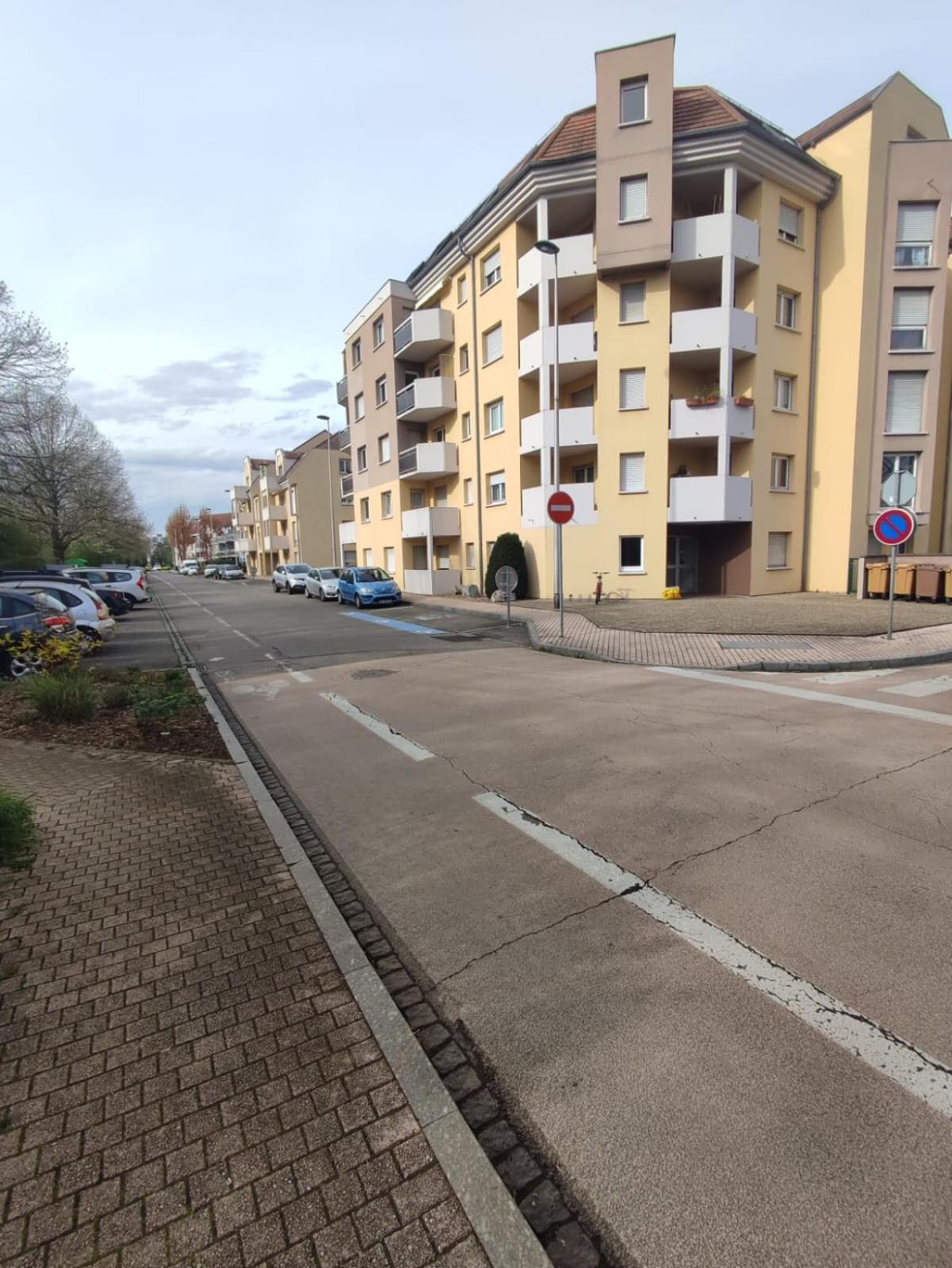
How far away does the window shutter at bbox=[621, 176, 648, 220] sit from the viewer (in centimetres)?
1845

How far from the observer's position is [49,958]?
3.05 m

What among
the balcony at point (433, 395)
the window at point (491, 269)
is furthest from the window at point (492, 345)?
the balcony at point (433, 395)

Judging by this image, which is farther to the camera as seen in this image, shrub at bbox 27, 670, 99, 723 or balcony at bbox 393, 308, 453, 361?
balcony at bbox 393, 308, 453, 361

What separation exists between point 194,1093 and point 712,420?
67.5 feet

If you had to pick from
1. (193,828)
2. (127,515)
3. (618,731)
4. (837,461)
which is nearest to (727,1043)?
(193,828)

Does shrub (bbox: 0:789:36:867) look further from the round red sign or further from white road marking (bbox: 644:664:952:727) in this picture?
the round red sign

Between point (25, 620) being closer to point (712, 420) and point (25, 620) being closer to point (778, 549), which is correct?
point (712, 420)

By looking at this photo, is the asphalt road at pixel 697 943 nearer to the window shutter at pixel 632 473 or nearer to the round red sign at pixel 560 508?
the round red sign at pixel 560 508

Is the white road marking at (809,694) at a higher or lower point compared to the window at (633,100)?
lower

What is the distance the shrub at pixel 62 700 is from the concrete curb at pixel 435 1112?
5394 millimetres

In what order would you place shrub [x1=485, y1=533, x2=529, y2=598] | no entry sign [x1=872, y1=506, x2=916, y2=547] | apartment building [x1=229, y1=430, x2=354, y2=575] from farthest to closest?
apartment building [x1=229, y1=430, x2=354, y2=575] → shrub [x1=485, y1=533, x2=529, y2=598] → no entry sign [x1=872, y1=506, x2=916, y2=547]

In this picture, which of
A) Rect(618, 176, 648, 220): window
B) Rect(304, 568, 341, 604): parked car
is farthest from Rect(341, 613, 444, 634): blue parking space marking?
Rect(618, 176, 648, 220): window

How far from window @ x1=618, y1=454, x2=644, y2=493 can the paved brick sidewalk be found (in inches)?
721

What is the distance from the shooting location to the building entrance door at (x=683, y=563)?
70.6 feet
